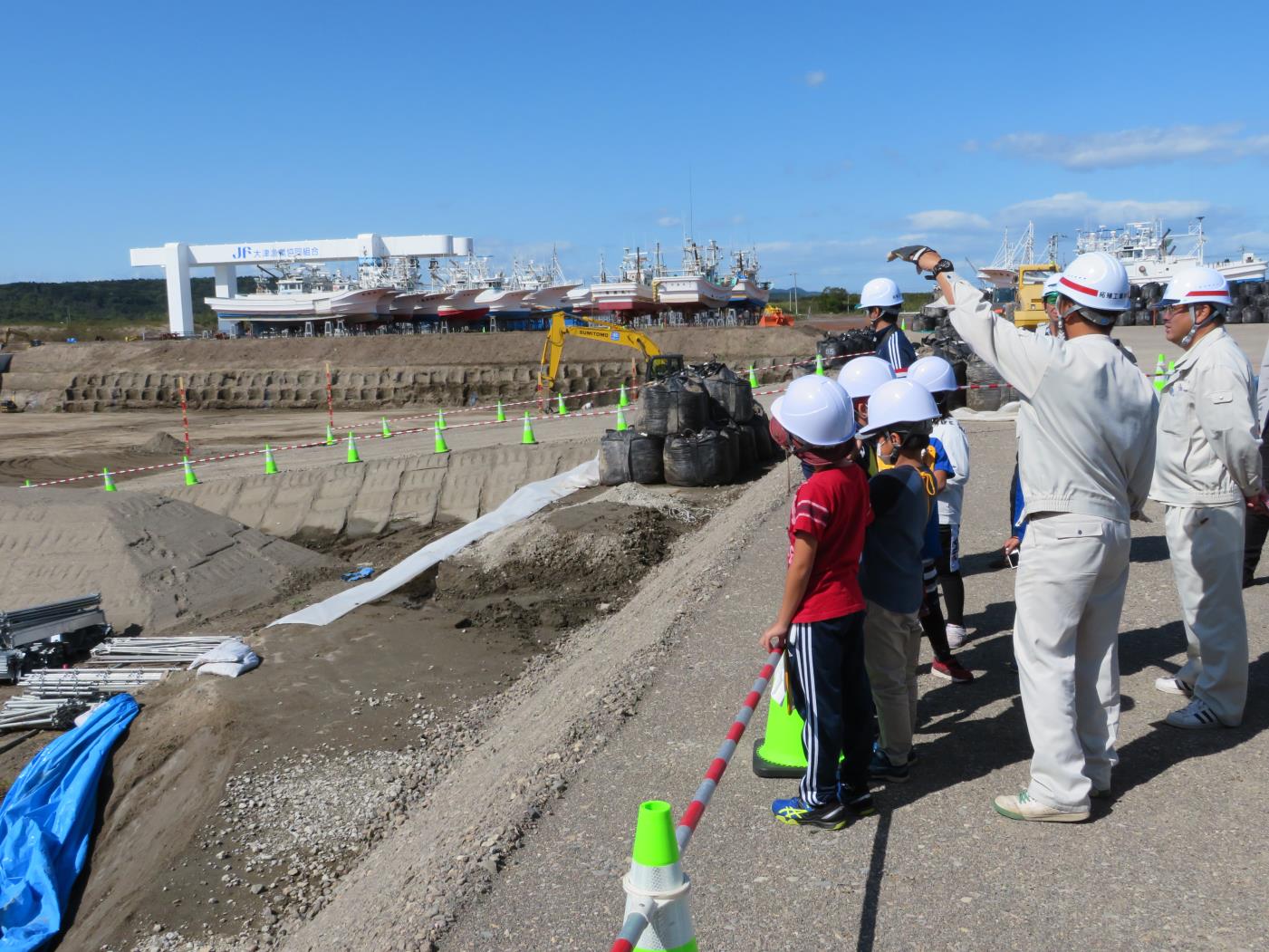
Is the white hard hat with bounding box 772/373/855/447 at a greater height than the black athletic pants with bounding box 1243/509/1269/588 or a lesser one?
greater

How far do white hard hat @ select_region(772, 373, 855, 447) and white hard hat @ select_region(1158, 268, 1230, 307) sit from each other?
179 centimetres

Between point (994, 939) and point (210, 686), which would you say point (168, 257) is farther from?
point (994, 939)

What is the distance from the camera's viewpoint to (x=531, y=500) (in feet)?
48.1

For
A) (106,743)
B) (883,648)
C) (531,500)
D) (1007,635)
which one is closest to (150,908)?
(106,743)

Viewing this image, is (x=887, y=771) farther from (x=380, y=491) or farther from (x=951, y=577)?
(x=380, y=491)

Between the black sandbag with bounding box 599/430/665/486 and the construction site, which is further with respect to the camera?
the black sandbag with bounding box 599/430/665/486

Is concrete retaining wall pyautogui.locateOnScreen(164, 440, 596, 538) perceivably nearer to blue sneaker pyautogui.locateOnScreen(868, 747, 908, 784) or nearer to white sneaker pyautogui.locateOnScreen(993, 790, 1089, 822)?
blue sneaker pyautogui.locateOnScreen(868, 747, 908, 784)

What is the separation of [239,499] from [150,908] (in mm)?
13276

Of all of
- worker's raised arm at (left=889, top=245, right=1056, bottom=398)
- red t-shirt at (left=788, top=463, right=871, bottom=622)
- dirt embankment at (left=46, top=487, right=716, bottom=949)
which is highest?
worker's raised arm at (left=889, top=245, right=1056, bottom=398)

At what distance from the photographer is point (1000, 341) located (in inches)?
133

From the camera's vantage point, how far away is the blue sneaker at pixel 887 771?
13.3 ft

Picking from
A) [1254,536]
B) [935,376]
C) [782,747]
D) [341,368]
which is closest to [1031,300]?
[1254,536]

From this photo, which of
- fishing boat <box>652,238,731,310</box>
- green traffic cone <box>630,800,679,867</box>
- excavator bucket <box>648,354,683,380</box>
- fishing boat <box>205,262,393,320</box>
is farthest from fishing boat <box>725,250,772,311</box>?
green traffic cone <box>630,800,679,867</box>

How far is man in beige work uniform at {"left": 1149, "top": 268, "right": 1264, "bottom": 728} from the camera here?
4.02m
